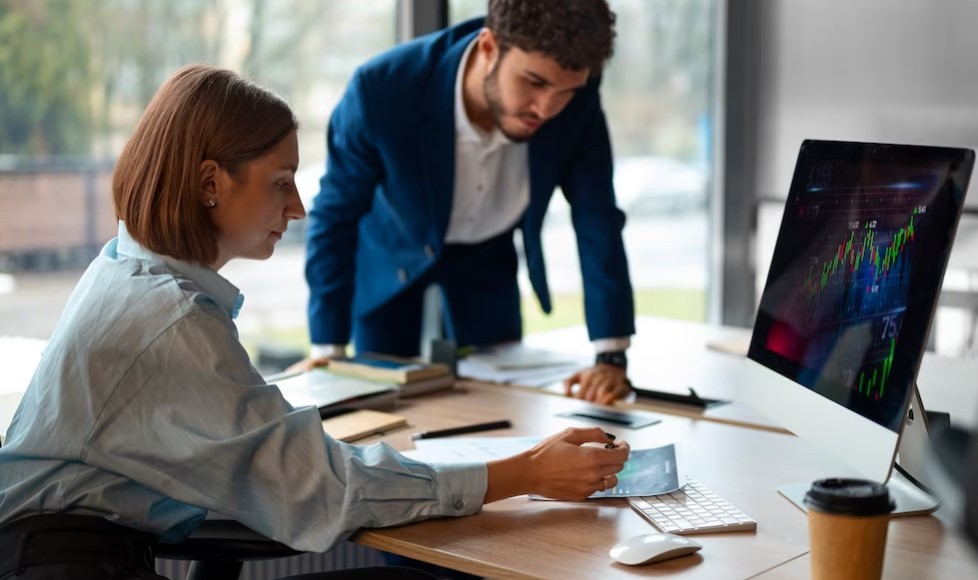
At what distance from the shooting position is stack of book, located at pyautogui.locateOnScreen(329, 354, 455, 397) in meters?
2.15

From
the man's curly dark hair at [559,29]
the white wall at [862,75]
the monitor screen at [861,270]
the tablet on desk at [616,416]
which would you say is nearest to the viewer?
the monitor screen at [861,270]

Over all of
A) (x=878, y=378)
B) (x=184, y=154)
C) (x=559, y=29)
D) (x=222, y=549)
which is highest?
(x=559, y=29)

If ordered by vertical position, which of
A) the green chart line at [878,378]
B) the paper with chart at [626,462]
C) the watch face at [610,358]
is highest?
the green chart line at [878,378]

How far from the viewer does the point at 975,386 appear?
7.27 feet

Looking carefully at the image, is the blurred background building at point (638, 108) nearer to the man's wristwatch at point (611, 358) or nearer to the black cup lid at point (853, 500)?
the man's wristwatch at point (611, 358)

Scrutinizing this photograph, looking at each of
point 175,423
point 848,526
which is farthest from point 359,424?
point 848,526

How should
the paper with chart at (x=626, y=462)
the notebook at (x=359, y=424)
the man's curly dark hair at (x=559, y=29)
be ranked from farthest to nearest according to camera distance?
the man's curly dark hair at (x=559, y=29)
the notebook at (x=359, y=424)
the paper with chart at (x=626, y=462)

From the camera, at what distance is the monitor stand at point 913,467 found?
148 centimetres

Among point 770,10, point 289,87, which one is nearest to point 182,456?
point 289,87

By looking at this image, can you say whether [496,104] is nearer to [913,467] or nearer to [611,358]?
[611,358]

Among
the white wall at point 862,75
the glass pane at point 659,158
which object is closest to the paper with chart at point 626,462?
the white wall at point 862,75

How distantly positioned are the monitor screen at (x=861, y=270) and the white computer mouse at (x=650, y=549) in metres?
0.27

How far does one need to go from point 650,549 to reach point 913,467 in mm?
468

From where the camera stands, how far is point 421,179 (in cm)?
235
